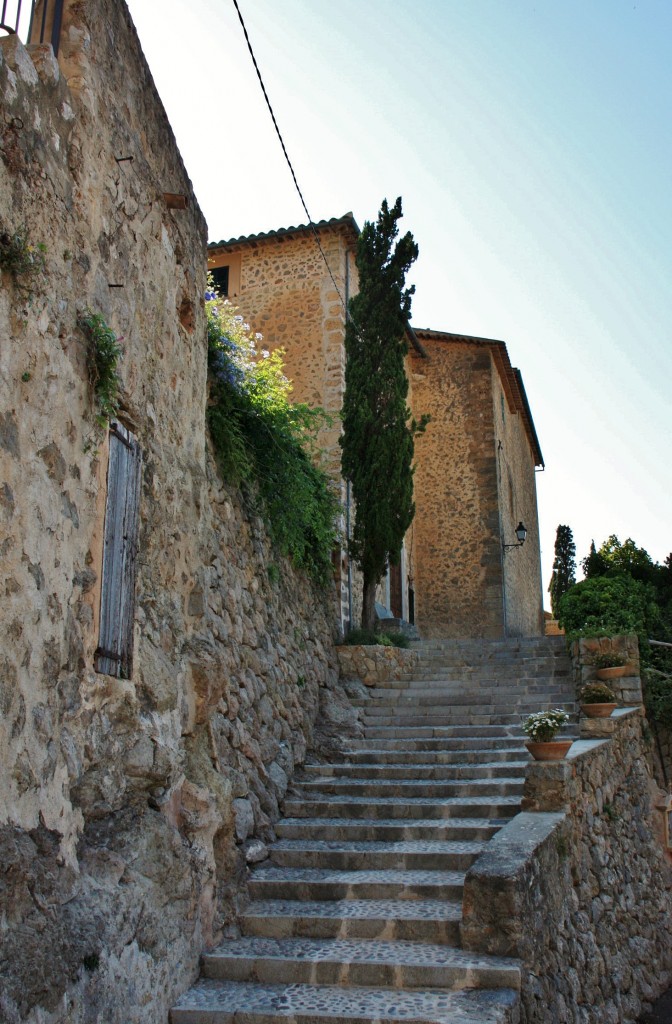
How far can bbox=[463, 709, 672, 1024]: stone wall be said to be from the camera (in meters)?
5.39

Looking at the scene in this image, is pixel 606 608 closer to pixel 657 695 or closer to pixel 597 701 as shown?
pixel 657 695

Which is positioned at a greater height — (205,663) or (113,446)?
(113,446)

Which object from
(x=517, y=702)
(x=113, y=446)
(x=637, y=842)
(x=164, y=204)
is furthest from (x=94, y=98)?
(x=637, y=842)

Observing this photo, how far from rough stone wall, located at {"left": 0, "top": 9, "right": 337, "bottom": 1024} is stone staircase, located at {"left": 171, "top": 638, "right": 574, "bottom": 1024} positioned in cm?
32

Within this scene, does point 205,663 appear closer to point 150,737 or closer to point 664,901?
point 150,737

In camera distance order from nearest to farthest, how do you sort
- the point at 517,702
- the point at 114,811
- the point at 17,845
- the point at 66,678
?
the point at 17,845 < the point at 66,678 < the point at 114,811 < the point at 517,702

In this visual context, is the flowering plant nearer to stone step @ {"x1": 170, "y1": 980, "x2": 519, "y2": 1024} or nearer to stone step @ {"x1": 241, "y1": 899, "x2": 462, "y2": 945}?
stone step @ {"x1": 241, "y1": 899, "x2": 462, "y2": 945}

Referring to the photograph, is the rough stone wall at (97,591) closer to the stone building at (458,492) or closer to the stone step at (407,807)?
the stone step at (407,807)

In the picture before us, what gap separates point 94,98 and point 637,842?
27.3 ft

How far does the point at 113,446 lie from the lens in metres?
4.93

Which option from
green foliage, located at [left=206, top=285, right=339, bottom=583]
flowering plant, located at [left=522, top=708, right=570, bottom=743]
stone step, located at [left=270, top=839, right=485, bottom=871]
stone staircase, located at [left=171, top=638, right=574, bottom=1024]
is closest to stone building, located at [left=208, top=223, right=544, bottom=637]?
green foliage, located at [left=206, top=285, right=339, bottom=583]

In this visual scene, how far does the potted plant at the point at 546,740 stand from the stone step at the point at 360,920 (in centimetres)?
147

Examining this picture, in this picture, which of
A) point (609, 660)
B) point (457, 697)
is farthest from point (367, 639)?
point (609, 660)

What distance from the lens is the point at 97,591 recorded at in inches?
179
